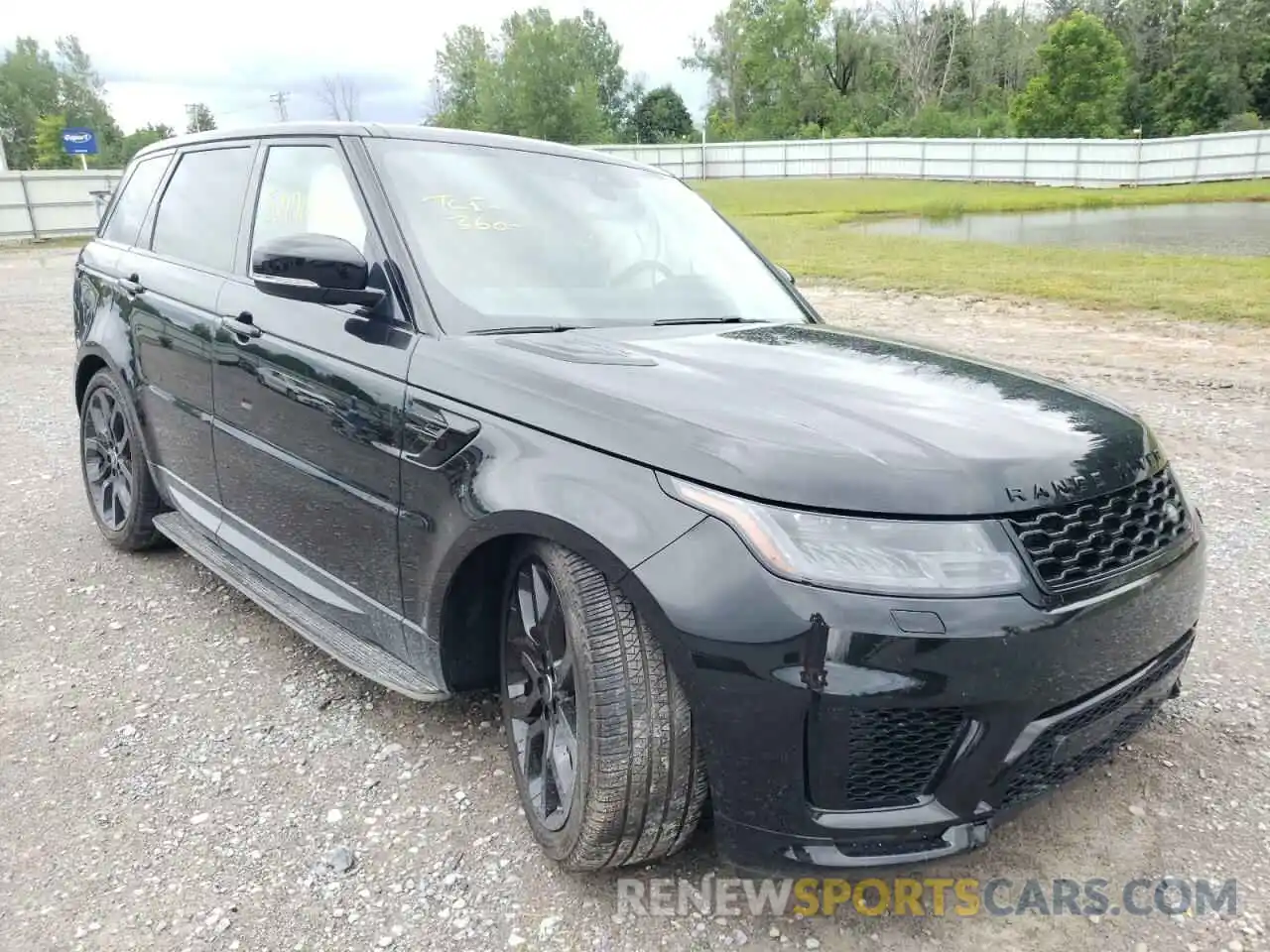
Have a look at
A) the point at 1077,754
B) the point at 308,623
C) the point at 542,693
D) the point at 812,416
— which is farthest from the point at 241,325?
the point at 1077,754

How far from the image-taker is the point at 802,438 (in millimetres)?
1932

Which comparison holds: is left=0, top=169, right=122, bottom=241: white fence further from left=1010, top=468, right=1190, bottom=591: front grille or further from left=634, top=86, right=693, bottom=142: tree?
left=634, top=86, right=693, bottom=142: tree

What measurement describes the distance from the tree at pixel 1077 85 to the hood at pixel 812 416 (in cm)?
4966

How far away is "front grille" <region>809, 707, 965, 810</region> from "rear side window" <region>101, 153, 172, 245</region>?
384cm

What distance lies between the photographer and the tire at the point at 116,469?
4.10 metres

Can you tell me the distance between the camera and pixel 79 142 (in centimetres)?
3641

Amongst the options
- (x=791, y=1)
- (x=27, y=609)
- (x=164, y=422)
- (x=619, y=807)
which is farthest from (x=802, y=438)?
(x=791, y=1)

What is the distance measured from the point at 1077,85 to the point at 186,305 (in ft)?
166

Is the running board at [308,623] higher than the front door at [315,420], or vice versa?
the front door at [315,420]

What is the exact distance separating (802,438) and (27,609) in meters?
3.43

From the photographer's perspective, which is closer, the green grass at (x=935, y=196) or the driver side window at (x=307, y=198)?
the driver side window at (x=307, y=198)

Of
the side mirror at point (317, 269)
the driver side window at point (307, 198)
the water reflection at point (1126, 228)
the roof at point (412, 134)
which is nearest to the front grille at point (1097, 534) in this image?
the side mirror at point (317, 269)

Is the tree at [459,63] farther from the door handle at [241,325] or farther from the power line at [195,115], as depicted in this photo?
the door handle at [241,325]

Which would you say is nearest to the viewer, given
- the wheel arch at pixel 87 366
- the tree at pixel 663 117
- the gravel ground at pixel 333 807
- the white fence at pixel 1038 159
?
the gravel ground at pixel 333 807
